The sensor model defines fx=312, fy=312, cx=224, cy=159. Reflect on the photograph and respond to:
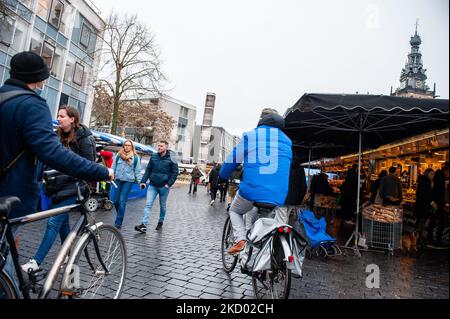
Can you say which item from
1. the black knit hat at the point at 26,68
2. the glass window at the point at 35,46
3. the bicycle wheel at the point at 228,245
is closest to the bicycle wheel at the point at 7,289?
the black knit hat at the point at 26,68

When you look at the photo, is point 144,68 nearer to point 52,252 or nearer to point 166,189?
point 166,189

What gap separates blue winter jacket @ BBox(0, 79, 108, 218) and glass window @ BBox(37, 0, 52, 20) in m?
24.5

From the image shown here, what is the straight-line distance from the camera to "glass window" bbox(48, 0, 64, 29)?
22891mm

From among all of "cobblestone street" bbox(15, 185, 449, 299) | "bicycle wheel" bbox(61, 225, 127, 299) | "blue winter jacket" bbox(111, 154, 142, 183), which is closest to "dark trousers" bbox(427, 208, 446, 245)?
"cobblestone street" bbox(15, 185, 449, 299)

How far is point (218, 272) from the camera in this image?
4.50 m

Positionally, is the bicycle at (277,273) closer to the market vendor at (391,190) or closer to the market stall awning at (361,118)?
the market stall awning at (361,118)

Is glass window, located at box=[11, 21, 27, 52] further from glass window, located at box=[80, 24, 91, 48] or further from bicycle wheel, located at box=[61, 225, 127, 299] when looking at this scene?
bicycle wheel, located at box=[61, 225, 127, 299]

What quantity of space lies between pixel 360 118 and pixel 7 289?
21.9 ft

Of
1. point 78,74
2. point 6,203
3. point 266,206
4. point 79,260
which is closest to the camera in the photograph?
point 6,203

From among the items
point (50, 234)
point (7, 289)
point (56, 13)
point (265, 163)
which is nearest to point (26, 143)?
point (7, 289)

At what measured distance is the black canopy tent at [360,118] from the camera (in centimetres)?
533

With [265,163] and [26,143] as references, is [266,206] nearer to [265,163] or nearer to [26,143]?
[265,163]

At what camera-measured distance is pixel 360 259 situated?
6.01 metres

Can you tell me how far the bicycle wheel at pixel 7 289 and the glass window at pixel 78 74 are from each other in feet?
94.1
